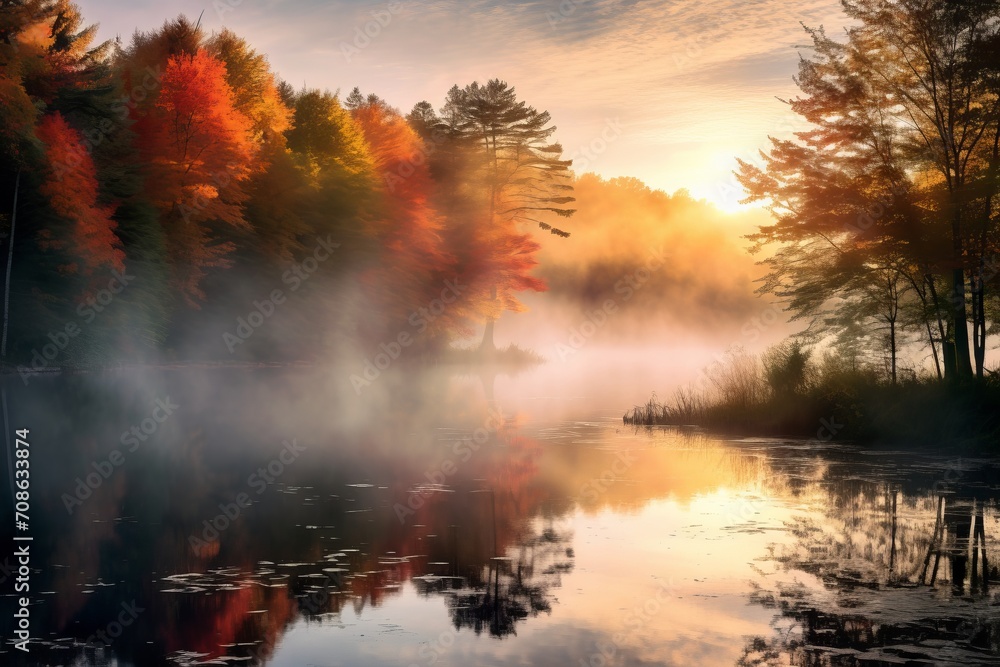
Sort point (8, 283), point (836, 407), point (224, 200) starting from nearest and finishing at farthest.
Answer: point (836, 407) → point (8, 283) → point (224, 200)

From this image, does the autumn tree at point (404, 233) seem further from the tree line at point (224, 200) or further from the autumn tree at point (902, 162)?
the autumn tree at point (902, 162)

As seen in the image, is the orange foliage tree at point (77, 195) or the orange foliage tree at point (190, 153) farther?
the orange foliage tree at point (190, 153)

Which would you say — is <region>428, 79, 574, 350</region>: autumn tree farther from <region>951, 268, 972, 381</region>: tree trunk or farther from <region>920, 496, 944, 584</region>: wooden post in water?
<region>920, 496, 944, 584</region>: wooden post in water

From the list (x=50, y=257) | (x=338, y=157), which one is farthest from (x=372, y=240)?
(x=50, y=257)

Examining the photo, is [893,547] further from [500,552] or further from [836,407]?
[836,407]

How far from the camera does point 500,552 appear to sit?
12641mm

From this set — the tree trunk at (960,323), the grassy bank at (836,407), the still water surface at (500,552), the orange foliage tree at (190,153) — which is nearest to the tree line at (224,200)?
the orange foliage tree at (190,153)

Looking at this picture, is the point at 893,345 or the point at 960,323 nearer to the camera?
the point at 960,323

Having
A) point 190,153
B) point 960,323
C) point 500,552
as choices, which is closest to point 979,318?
point 960,323

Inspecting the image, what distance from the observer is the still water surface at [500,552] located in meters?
9.00

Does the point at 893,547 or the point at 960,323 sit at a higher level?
the point at 960,323

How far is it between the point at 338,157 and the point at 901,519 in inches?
2171

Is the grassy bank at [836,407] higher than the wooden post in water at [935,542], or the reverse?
the grassy bank at [836,407]

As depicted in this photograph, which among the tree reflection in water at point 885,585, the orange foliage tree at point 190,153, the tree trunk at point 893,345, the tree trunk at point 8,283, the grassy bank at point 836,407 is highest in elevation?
the orange foliage tree at point 190,153
